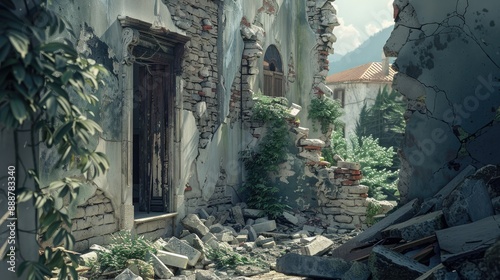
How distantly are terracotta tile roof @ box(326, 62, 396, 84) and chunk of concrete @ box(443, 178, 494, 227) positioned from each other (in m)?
24.5

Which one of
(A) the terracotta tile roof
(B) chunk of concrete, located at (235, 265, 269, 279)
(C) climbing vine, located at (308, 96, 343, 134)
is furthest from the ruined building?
(A) the terracotta tile roof

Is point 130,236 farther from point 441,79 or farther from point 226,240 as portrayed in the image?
point 441,79

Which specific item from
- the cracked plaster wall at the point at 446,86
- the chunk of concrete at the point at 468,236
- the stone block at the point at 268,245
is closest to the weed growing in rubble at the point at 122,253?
the stone block at the point at 268,245

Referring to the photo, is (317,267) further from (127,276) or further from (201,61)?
(201,61)

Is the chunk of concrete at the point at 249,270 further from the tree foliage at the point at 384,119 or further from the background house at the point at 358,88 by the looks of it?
the background house at the point at 358,88

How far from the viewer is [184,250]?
292 inches

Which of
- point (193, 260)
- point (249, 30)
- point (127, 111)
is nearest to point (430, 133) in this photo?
point (193, 260)

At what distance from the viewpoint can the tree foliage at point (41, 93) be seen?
3354 mm

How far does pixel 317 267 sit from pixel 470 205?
58.0 inches

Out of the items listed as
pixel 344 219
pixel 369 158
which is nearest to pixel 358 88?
pixel 369 158

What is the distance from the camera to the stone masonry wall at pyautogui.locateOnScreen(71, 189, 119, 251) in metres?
7.03

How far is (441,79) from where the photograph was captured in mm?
6660

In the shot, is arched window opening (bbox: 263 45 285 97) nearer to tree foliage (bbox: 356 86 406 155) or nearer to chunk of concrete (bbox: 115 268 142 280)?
chunk of concrete (bbox: 115 268 142 280)

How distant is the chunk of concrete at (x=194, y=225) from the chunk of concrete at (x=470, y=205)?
4.08 m
